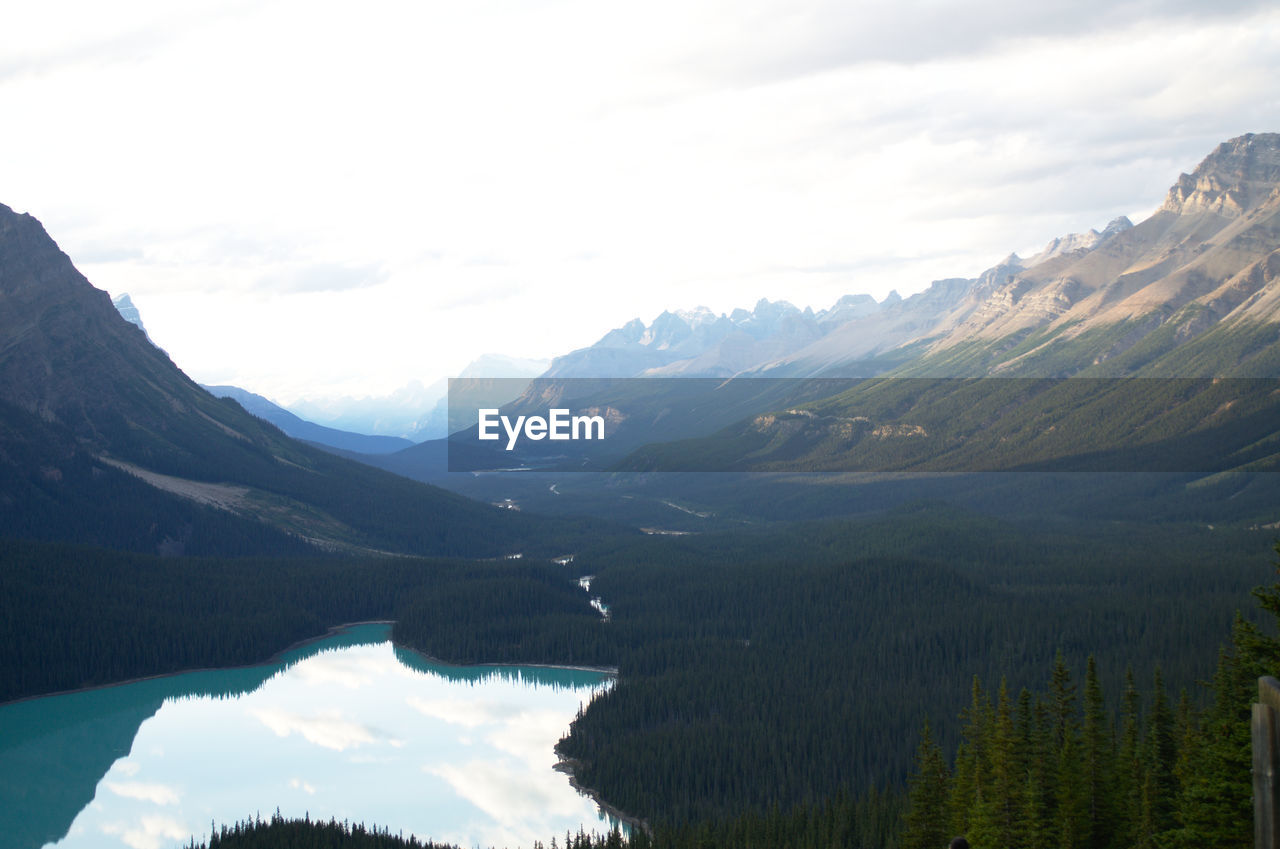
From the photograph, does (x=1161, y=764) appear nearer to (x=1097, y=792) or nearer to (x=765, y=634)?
(x=1097, y=792)

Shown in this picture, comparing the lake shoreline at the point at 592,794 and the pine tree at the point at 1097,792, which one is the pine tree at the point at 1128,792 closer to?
the pine tree at the point at 1097,792

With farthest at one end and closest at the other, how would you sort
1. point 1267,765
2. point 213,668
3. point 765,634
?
point 213,668 → point 765,634 → point 1267,765

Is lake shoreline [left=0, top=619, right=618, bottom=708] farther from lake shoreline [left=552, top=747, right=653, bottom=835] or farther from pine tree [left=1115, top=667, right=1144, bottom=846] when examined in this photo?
pine tree [left=1115, top=667, right=1144, bottom=846]

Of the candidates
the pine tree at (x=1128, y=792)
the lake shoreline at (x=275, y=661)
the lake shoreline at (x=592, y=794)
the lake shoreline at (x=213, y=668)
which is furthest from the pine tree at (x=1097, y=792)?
the lake shoreline at (x=213, y=668)

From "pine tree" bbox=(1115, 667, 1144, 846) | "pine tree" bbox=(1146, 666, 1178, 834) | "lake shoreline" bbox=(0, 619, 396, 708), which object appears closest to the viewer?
"pine tree" bbox=(1146, 666, 1178, 834)

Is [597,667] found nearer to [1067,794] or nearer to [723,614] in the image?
[723,614]

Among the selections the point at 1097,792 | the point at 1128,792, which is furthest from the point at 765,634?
the point at 1128,792

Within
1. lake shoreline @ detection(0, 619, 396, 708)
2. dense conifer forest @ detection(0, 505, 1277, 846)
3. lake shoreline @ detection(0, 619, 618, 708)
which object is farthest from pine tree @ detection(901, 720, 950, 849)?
lake shoreline @ detection(0, 619, 396, 708)

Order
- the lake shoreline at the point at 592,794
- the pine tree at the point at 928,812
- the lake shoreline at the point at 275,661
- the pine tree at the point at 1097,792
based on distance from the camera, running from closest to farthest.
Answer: the pine tree at the point at 1097,792 → the pine tree at the point at 928,812 → the lake shoreline at the point at 592,794 → the lake shoreline at the point at 275,661
